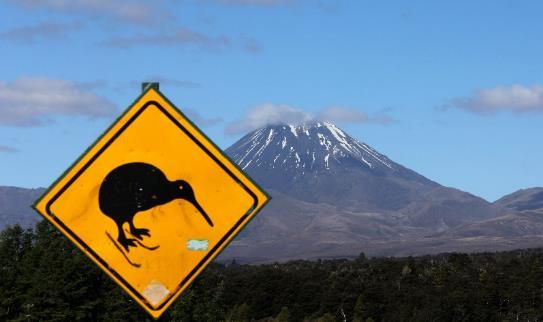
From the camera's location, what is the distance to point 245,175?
10719 mm

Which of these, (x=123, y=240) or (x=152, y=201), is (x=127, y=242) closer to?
(x=123, y=240)

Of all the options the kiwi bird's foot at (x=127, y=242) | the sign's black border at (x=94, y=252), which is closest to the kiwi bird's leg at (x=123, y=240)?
the kiwi bird's foot at (x=127, y=242)

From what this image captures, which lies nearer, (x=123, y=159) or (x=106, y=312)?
(x=123, y=159)

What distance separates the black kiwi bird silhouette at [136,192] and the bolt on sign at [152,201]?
0.4 inches

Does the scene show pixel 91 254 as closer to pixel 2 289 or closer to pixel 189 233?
pixel 189 233

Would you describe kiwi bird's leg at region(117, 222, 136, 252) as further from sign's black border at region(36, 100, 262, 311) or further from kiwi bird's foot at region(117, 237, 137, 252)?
sign's black border at region(36, 100, 262, 311)

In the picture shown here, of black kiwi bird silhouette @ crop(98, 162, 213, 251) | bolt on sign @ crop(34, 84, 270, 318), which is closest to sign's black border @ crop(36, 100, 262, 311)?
bolt on sign @ crop(34, 84, 270, 318)

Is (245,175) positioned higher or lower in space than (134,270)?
higher

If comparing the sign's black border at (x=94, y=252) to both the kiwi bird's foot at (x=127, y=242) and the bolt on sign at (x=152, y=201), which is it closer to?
the bolt on sign at (x=152, y=201)

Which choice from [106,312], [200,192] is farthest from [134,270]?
[106,312]

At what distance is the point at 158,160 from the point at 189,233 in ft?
2.62

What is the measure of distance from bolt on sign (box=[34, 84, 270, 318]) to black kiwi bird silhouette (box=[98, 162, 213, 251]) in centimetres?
1

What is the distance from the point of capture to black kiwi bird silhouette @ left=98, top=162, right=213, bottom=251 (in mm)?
10695

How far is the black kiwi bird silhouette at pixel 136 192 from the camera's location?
10.7 m
